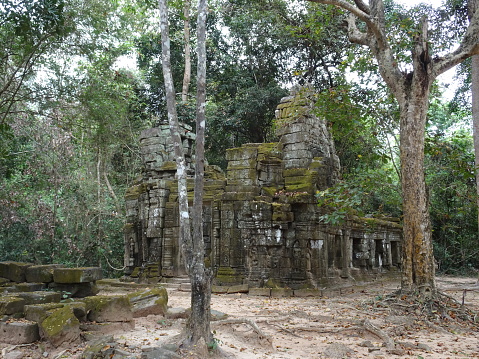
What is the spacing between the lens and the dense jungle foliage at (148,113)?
10.4 meters

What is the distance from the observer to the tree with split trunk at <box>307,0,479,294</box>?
8.23 m

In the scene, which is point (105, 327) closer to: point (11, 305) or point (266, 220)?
point (11, 305)

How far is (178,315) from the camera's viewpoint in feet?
23.9

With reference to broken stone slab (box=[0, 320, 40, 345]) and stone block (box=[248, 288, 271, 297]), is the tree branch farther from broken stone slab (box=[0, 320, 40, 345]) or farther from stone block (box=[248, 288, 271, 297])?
broken stone slab (box=[0, 320, 40, 345])

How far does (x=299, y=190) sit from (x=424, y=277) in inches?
168

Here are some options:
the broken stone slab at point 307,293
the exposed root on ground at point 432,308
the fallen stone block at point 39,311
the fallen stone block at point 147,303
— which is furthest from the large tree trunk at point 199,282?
the broken stone slab at point 307,293

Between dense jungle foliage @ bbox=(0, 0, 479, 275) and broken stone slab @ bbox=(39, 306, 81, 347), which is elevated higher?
dense jungle foliage @ bbox=(0, 0, 479, 275)

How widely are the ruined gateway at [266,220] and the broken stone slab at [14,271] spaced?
200 inches

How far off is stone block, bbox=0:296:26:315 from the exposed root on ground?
20.7 feet

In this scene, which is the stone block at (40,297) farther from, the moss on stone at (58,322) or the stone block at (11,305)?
the moss on stone at (58,322)

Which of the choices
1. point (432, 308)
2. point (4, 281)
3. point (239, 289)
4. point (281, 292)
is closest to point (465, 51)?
point (432, 308)

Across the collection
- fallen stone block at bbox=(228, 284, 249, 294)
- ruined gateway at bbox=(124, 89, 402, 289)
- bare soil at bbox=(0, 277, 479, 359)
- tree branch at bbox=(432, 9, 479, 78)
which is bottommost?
bare soil at bbox=(0, 277, 479, 359)

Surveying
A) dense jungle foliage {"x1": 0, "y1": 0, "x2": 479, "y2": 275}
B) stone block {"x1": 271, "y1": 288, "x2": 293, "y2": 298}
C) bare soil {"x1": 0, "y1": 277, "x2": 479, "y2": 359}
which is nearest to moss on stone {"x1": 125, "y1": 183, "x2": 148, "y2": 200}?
dense jungle foliage {"x1": 0, "y1": 0, "x2": 479, "y2": 275}

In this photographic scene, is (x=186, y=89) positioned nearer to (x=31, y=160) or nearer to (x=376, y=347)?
(x=31, y=160)
